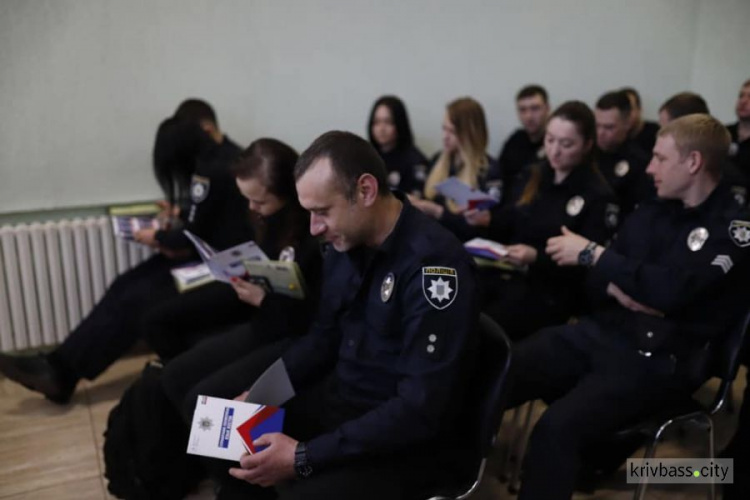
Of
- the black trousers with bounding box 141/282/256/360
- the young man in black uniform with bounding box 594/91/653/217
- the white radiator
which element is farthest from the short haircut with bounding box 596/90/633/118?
the white radiator

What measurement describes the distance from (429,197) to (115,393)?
6.46 ft

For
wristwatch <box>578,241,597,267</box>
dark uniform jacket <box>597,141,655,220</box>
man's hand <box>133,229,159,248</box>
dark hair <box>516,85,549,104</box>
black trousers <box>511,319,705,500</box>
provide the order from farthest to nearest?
→ dark hair <box>516,85,549,104</box> < dark uniform jacket <box>597,141,655,220</box> < man's hand <box>133,229,159,248</box> < wristwatch <box>578,241,597,267</box> < black trousers <box>511,319,705,500</box>

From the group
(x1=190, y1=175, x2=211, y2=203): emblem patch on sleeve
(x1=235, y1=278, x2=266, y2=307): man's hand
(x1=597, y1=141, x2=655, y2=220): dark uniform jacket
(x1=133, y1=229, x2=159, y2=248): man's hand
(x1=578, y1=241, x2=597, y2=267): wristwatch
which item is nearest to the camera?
(x1=578, y1=241, x2=597, y2=267): wristwatch

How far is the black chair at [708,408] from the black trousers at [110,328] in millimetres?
A: 2143

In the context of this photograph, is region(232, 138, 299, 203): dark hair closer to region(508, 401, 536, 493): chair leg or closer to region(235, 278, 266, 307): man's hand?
region(235, 278, 266, 307): man's hand

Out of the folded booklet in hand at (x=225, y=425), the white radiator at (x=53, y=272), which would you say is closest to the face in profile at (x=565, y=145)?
the folded booklet in hand at (x=225, y=425)

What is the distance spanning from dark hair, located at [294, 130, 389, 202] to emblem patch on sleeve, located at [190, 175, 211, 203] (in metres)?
1.35

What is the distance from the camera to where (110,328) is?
121 inches

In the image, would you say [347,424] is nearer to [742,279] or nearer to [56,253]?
[742,279]

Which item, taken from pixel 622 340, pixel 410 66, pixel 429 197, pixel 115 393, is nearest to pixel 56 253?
pixel 115 393

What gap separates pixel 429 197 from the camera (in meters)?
3.64

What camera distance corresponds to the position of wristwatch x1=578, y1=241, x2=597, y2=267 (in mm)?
2223

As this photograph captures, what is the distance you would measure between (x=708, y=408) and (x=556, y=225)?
973 mm

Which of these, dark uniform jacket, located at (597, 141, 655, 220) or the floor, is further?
dark uniform jacket, located at (597, 141, 655, 220)
